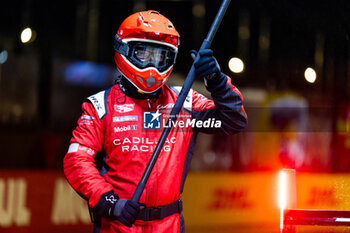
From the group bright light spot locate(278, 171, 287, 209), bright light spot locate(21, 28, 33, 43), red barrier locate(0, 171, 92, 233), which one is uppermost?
bright light spot locate(21, 28, 33, 43)

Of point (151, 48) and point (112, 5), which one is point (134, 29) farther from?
point (112, 5)

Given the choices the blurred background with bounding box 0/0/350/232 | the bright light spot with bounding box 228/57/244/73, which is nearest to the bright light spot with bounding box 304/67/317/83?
A: the blurred background with bounding box 0/0/350/232

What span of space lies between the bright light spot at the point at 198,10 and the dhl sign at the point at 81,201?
3.84 feet

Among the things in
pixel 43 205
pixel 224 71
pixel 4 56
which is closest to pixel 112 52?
pixel 4 56

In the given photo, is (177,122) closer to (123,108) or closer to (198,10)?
(123,108)

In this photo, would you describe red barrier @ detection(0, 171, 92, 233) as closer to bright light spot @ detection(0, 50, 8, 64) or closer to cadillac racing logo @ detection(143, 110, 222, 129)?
bright light spot @ detection(0, 50, 8, 64)

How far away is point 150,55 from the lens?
1.76 meters

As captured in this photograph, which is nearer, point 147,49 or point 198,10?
point 147,49

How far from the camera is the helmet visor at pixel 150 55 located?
1747 millimetres

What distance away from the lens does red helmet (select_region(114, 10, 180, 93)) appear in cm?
172

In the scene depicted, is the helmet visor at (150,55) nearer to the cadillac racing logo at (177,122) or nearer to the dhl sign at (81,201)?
the cadillac racing logo at (177,122)

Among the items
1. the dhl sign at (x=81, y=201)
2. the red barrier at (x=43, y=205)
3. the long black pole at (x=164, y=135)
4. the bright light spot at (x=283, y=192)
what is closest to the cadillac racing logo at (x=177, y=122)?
the long black pole at (x=164, y=135)

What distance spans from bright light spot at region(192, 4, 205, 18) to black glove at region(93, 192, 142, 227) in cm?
142

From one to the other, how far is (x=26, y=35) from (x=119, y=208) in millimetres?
2453
